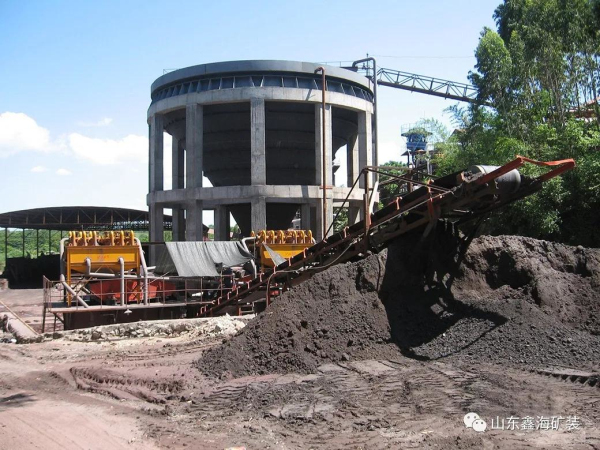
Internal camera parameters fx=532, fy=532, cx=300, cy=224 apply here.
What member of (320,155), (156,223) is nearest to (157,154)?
(156,223)

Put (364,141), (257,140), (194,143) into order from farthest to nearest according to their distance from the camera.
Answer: (364,141), (194,143), (257,140)

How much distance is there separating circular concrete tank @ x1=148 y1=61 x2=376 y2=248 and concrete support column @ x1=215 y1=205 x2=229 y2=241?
0.07m

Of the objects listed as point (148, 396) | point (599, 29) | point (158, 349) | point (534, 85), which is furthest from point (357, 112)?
point (148, 396)

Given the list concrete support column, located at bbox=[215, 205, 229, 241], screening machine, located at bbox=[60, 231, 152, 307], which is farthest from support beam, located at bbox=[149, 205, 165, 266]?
screening machine, located at bbox=[60, 231, 152, 307]

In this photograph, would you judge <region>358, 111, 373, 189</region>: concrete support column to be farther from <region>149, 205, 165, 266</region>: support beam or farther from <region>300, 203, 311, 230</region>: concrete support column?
<region>149, 205, 165, 266</region>: support beam

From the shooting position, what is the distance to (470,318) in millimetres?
9836

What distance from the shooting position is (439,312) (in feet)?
33.3

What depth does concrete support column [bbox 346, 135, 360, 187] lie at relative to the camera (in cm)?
4047

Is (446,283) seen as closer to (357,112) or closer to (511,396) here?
(511,396)

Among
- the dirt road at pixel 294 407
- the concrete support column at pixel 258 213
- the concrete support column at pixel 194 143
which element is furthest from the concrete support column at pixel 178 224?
the dirt road at pixel 294 407

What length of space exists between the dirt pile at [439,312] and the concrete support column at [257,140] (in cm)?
2265

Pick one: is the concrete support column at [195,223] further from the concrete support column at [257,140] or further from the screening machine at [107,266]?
the screening machine at [107,266]

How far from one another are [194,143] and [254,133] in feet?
13.6

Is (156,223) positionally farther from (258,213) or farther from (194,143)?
(258,213)
